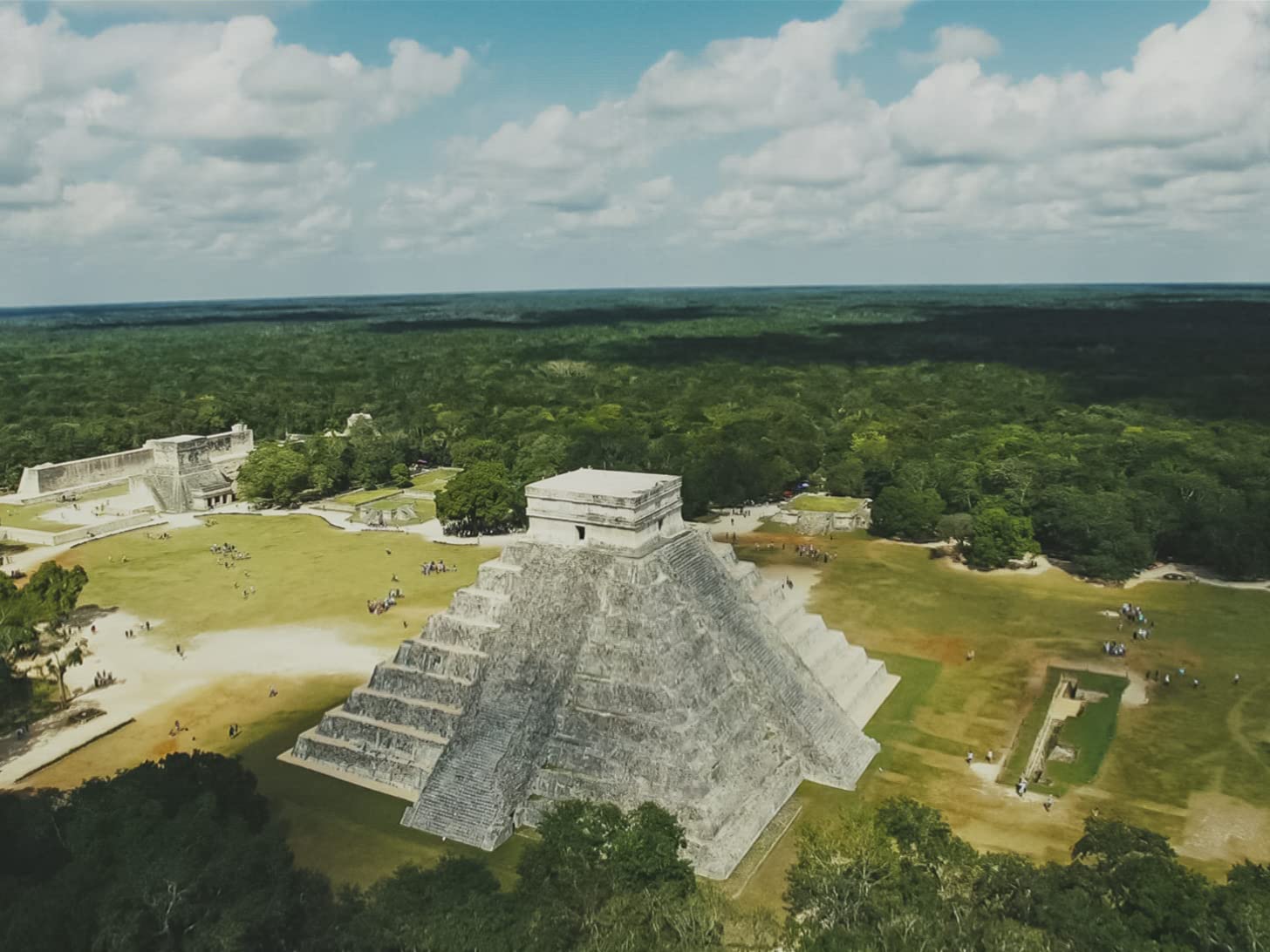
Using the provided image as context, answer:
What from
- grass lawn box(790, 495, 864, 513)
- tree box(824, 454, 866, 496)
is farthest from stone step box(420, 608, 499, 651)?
tree box(824, 454, 866, 496)

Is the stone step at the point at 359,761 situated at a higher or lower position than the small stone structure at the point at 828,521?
higher

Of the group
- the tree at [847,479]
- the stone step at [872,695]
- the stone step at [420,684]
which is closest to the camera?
the stone step at [420,684]

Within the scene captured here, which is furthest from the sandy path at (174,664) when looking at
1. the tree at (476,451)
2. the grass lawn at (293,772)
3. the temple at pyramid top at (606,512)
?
the tree at (476,451)

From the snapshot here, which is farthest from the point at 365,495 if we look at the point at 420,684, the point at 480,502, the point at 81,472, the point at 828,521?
the point at 420,684

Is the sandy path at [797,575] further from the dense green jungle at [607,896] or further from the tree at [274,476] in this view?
the tree at [274,476]

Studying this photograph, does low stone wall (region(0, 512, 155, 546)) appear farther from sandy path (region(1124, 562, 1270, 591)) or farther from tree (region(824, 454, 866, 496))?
sandy path (region(1124, 562, 1270, 591))

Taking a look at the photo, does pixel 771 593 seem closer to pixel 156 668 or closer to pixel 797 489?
pixel 156 668
